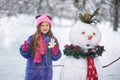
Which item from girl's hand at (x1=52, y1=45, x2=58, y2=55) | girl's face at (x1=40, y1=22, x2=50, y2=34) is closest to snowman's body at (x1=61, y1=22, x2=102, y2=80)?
girl's hand at (x1=52, y1=45, x2=58, y2=55)

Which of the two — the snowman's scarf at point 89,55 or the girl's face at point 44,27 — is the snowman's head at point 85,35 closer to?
the snowman's scarf at point 89,55

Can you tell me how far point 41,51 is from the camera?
611cm

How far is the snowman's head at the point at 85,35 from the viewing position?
612 centimetres

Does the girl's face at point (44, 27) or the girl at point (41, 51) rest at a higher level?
the girl's face at point (44, 27)

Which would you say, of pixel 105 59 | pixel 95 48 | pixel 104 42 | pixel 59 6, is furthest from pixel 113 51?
pixel 59 6

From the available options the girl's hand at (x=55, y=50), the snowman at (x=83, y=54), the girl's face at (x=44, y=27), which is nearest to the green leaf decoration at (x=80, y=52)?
the snowman at (x=83, y=54)

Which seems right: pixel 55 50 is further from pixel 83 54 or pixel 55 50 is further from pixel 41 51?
pixel 83 54

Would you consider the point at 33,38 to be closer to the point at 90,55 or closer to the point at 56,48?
the point at 56,48

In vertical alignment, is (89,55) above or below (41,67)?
above

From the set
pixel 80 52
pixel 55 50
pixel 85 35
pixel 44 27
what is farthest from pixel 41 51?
pixel 85 35

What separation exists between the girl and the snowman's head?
1.27 feet

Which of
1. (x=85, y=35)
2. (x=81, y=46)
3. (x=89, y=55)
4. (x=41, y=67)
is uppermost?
(x=85, y=35)

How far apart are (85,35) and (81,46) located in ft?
0.70

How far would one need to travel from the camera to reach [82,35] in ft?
20.1
